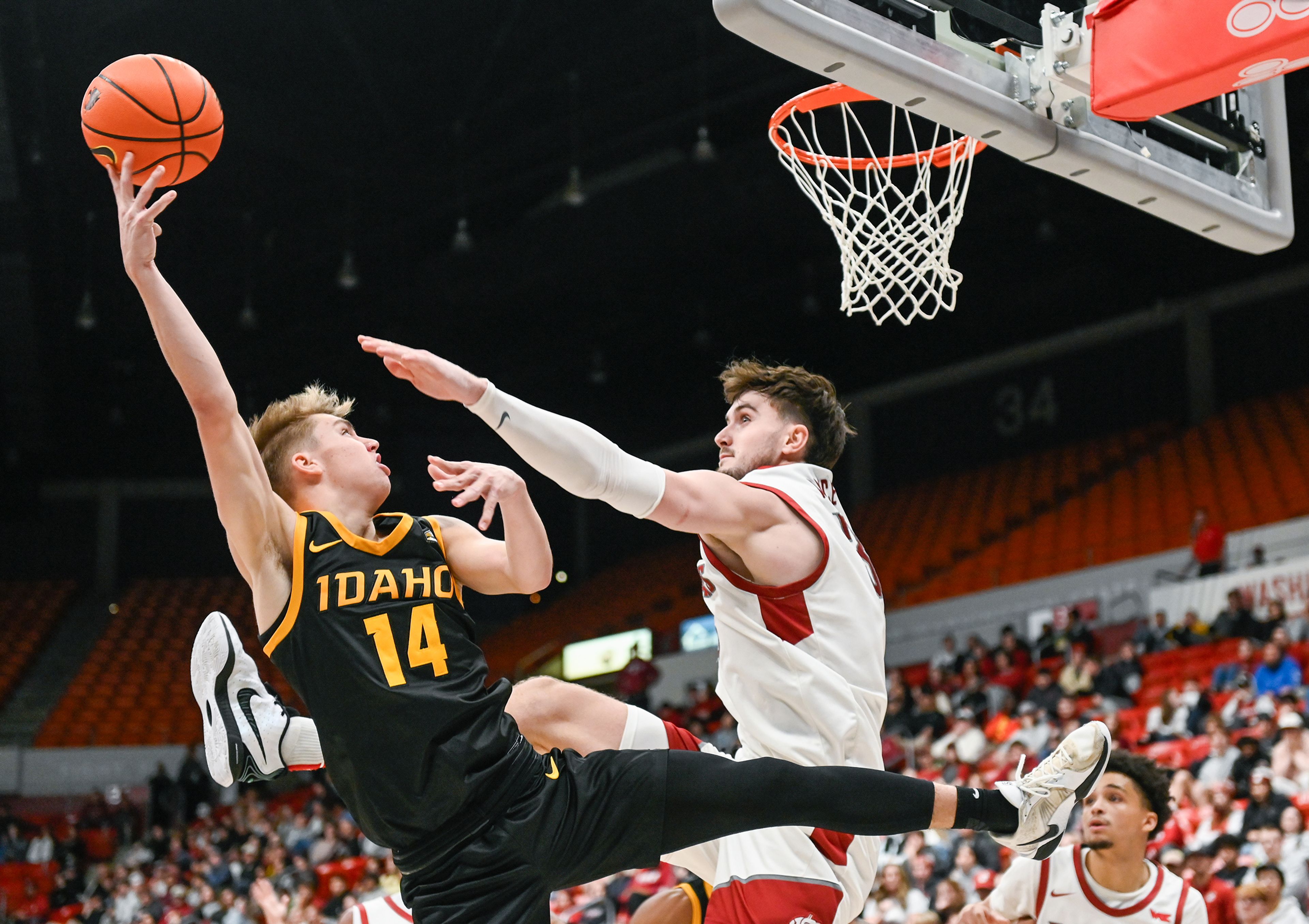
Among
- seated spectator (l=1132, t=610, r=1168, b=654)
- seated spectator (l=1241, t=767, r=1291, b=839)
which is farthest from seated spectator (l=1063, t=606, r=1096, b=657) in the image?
seated spectator (l=1241, t=767, r=1291, b=839)

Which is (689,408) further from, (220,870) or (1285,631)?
(1285,631)

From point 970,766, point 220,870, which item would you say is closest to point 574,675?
point 220,870

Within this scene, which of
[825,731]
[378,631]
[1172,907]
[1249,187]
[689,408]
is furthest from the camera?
[689,408]

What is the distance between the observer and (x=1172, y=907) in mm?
4770

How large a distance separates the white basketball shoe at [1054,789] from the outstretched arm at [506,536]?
1334 millimetres

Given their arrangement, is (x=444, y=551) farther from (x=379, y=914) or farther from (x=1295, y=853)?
(x=1295, y=853)

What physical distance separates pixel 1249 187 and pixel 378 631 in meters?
3.98

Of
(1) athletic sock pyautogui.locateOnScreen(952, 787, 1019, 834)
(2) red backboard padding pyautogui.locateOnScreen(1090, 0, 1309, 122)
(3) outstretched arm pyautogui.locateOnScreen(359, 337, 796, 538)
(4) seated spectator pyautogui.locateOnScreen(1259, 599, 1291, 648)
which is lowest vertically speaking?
(1) athletic sock pyautogui.locateOnScreen(952, 787, 1019, 834)

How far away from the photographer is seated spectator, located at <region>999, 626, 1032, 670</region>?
13.8 metres

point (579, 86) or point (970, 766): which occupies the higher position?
point (579, 86)

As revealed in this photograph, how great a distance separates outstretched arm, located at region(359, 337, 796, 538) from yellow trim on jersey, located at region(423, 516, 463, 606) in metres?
0.30

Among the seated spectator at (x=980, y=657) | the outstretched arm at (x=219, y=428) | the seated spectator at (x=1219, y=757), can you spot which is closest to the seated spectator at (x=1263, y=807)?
the seated spectator at (x=1219, y=757)

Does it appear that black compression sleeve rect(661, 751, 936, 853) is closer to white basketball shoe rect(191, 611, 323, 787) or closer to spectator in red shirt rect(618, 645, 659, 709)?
white basketball shoe rect(191, 611, 323, 787)

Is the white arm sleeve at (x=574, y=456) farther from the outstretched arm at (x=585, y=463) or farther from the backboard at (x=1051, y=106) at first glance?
the backboard at (x=1051, y=106)
